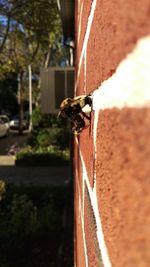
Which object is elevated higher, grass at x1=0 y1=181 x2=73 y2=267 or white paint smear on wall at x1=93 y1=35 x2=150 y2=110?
white paint smear on wall at x1=93 y1=35 x2=150 y2=110

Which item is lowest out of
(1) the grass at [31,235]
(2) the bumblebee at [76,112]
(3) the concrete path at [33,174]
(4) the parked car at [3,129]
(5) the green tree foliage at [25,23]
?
(4) the parked car at [3,129]

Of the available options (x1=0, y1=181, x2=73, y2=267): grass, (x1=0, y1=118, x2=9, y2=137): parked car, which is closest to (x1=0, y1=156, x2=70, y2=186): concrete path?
(x1=0, y1=181, x2=73, y2=267): grass

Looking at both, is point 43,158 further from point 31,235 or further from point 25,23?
point 31,235

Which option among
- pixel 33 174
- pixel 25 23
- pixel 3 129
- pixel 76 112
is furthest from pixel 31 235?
pixel 3 129

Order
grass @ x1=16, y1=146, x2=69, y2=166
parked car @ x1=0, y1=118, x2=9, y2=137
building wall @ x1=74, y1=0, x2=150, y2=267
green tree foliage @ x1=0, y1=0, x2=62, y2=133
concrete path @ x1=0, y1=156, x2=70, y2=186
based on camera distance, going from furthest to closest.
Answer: parked car @ x1=0, y1=118, x2=9, y2=137 < grass @ x1=16, y1=146, x2=69, y2=166 < green tree foliage @ x1=0, y1=0, x2=62, y2=133 < concrete path @ x1=0, y1=156, x2=70, y2=186 < building wall @ x1=74, y1=0, x2=150, y2=267

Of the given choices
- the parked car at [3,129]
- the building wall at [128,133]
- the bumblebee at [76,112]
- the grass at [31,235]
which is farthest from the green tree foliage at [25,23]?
the building wall at [128,133]

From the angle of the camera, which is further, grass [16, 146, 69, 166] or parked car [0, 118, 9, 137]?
parked car [0, 118, 9, 137]

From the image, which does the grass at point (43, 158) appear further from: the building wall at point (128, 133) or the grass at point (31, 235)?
the building wall at point (128, 133)

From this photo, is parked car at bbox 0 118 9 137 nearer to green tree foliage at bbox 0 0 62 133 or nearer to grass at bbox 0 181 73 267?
green tree foliage at bbox 0 0 62 133
